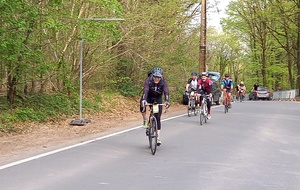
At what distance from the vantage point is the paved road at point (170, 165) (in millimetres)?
6473

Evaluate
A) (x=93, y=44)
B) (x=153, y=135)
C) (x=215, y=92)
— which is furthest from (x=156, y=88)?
(x=215, y=92)

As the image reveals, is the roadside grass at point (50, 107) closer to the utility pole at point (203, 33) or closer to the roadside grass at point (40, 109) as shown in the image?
the roadside grass at point (40, 109)

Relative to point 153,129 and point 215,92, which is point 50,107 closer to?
point 153,129

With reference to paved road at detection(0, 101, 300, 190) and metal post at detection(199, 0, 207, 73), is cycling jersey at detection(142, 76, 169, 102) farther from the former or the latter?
metal post at detection(199, 0, 207, 73)

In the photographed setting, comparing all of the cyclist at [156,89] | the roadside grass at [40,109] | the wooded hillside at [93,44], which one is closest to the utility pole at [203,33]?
the wooded hillside at [93,44]

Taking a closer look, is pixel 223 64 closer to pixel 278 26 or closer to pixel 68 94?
pixel 278 26

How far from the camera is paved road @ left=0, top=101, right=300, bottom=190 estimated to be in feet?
21.2

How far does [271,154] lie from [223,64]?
68038 millimetres

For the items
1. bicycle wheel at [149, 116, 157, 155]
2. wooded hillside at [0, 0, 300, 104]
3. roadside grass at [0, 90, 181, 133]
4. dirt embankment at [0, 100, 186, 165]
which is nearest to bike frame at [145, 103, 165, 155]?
bicycle wheel at [149, 116, 157, 155]

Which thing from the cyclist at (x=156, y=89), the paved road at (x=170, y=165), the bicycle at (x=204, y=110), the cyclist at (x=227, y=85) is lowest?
the paved road at (x=170, y=165)

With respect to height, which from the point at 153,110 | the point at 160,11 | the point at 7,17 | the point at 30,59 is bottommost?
the point at 153,110

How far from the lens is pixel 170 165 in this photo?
784 centimetres

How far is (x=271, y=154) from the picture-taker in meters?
9.18

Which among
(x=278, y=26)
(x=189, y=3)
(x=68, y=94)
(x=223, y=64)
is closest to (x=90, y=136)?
(x=68, y=94)
